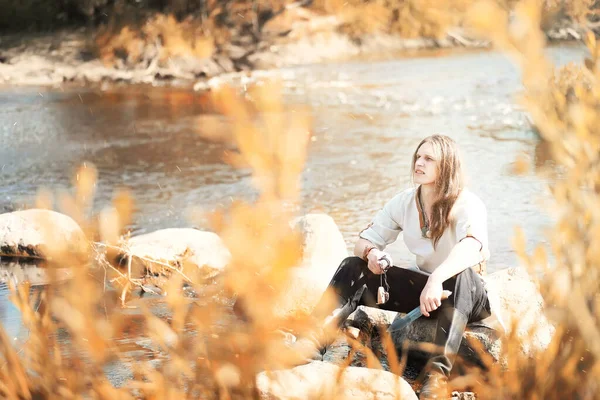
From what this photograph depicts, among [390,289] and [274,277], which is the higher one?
[274,277]

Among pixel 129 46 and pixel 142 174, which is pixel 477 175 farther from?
pixel 129 46

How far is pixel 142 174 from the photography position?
1061 centimetres

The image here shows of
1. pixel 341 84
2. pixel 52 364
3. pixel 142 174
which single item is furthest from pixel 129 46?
pixel 52 364

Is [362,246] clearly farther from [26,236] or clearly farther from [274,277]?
[26,236]

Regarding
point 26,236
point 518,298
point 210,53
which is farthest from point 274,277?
point 210,53

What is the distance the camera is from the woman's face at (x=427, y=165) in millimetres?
3818

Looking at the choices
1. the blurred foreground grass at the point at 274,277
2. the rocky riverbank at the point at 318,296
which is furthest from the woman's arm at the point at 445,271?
the blurred foreground grass at the point at 274,277

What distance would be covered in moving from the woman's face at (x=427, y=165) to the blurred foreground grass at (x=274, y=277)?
1365 millimetres

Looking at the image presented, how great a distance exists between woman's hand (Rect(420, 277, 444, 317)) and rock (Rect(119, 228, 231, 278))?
2.48 meters

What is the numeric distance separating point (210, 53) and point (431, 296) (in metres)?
18.1

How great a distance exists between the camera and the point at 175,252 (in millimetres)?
6129

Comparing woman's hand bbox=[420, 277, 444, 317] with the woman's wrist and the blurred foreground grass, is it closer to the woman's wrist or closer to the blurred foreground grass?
the woman's wrist

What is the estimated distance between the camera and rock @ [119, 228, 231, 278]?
19.5 ft

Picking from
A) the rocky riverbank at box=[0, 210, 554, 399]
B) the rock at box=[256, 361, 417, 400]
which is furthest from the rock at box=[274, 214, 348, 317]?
the rock at box=[256, 361, 417, 400]
